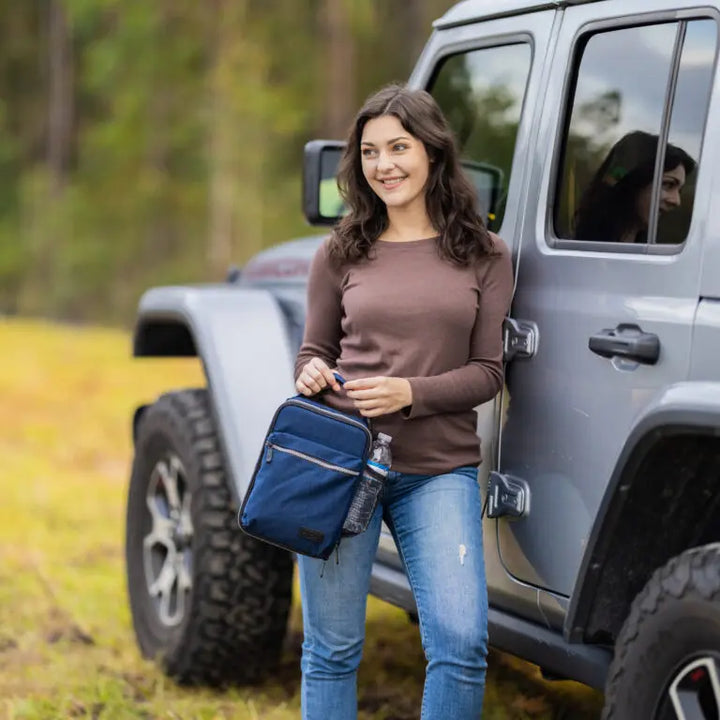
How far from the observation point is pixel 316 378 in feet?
9.82

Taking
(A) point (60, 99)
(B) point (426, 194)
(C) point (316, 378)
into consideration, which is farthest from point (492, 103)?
(A) point (60, 99)

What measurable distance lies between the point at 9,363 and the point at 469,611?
1120 centimetres

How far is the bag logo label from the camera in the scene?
289 cm

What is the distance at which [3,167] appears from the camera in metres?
33.6

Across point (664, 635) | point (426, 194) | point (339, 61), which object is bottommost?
point (664, 635)

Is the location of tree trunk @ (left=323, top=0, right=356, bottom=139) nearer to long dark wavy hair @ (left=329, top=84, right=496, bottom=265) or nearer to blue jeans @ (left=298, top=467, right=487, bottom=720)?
long dark wavy hair @ (left=329, top=84, right=496, bottom=265)

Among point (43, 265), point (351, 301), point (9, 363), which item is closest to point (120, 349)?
point (9, 363)

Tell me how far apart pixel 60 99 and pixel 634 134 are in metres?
29.3

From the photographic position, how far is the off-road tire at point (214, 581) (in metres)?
4.14

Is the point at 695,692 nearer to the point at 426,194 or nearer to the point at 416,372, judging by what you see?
the point at 416,372

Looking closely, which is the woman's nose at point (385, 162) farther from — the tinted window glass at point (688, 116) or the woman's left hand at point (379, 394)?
the tinted window glass at point (688, 116)

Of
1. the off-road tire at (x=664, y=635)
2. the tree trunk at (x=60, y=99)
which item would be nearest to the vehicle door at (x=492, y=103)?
the off-road tire at (x=664, y=635)

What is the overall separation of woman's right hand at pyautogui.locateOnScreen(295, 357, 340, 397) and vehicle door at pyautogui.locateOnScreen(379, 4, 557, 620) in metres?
0.46

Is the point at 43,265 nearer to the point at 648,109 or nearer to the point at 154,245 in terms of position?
the point at 154,245
